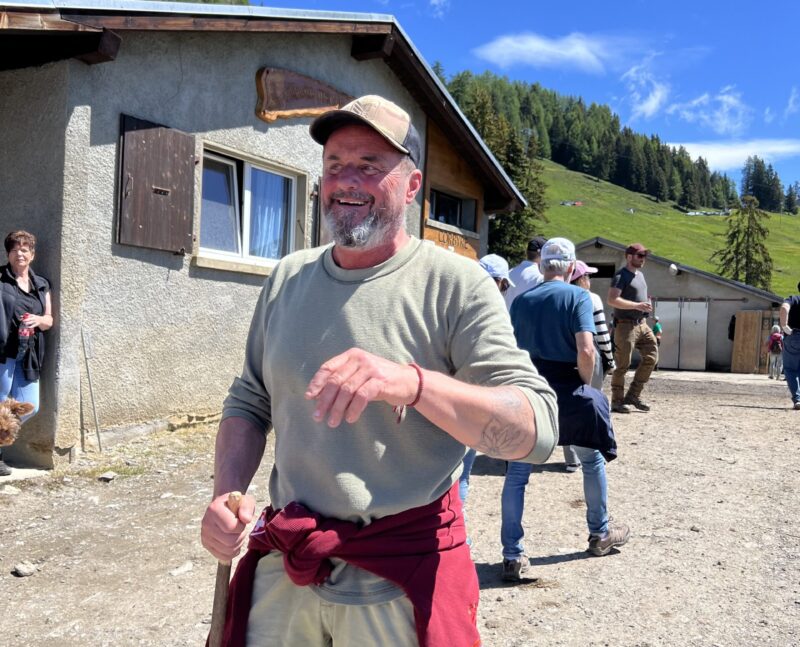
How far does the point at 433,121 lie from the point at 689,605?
9075 mm

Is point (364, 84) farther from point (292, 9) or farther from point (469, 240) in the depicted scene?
point (469, 240)

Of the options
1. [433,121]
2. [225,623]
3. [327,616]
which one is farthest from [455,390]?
[433,121]

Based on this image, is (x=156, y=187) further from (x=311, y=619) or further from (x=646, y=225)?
(x=646, y=225)

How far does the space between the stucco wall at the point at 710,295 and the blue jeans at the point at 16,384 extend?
70.5 ft

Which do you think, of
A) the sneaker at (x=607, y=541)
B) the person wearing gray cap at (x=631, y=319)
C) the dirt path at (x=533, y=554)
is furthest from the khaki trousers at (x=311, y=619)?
the person wearing gray cap at (x=631, y=319)

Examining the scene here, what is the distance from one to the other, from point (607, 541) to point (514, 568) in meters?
0.81

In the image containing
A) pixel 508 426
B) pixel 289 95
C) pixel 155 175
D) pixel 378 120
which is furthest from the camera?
pixel 289 95

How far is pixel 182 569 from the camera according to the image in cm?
416

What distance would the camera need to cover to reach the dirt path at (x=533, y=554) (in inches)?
140

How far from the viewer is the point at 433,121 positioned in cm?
1154

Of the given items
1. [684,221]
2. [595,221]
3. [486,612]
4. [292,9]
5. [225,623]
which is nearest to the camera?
[225,623]

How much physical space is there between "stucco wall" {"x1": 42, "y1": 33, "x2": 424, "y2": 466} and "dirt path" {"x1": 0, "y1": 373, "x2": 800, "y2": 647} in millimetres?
606

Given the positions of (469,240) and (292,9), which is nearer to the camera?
(292,9)

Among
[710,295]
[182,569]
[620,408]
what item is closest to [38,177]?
[182,569]
